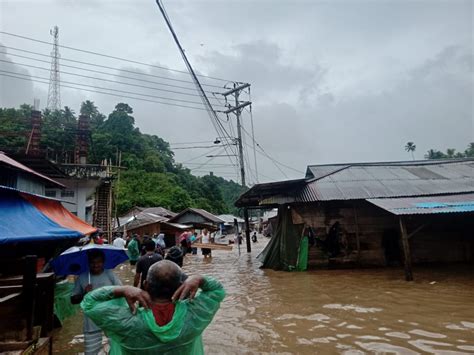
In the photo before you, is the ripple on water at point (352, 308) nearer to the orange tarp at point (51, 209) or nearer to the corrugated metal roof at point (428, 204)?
the corrugated metal roof at point (428, 204)

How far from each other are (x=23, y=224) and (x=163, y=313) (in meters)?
4.80

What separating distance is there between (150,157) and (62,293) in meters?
49.1

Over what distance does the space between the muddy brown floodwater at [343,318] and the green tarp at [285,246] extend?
2.06m

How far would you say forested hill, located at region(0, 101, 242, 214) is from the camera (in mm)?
38750

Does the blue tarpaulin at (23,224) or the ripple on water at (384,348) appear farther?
the blue tarpaulin at (23,224)

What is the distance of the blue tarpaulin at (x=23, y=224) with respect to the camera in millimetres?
4867

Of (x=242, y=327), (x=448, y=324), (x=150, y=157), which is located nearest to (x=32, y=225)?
(x=242, y=327)

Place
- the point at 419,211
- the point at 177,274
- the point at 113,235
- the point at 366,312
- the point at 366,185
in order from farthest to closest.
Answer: the point at 113,235 < the point at 366,185 < the point at 419,211 < the point at 366,312 < the point at 177,274

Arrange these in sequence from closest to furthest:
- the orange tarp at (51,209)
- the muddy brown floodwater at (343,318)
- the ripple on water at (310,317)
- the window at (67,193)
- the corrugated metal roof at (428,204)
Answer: the muddy brown floodwater at (343,318), the ripple on water at (310,317), the orange tarp at (51,209), the corrugated metal roof at (428,204), the window at (67,193)

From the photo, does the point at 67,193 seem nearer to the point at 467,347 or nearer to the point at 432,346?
the point at 432,346

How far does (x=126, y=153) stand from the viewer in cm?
5012

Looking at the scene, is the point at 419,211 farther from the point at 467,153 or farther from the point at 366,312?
the point at 467,153

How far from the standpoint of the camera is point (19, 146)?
3334cm

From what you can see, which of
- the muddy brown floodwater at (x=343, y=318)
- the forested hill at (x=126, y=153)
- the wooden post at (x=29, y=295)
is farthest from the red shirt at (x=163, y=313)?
the forested hill at (x=126, y=153)
